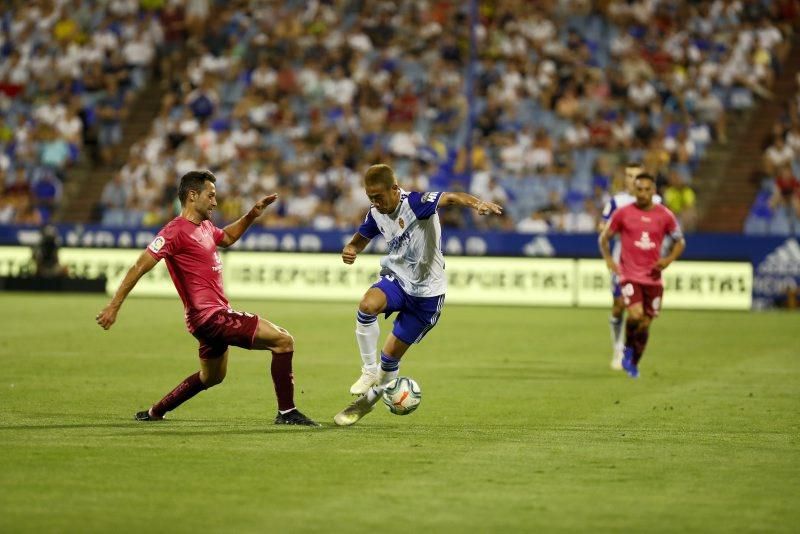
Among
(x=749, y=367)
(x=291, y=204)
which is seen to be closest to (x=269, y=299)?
(x=291, y=204)

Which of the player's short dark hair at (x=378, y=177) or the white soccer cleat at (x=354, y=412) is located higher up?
the player's short dark hair at (x=378, y=177)

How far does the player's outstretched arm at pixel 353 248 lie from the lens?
10.6m

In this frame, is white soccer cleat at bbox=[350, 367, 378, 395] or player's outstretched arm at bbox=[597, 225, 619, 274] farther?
player's outstretched arm at bbox=[597, 225, 619, 274]

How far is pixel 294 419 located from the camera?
10414mm

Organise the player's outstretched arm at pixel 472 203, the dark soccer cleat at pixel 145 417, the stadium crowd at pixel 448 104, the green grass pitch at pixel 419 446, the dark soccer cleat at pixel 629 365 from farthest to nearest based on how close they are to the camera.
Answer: the stadium crowd at pixel 448 104 < the dark soccer cleat at pixel 629 365 < the dark soccer cleat at pixel 145 417 < the player's outstretched arm at pixel 472 203 < the green grass pitch at pixel 419 446

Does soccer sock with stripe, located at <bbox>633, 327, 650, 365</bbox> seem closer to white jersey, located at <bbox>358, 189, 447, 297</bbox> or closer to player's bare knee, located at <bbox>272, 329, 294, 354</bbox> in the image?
white jersey, located at <bbox>358, 189, 447, 297</bbox>

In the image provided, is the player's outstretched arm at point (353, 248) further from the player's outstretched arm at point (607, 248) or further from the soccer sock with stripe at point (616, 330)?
the soccer sock with stripe at point (616, 330)

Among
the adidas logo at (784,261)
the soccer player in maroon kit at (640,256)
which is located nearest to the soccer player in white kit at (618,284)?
the soccer player in maroon kit at (640,256)

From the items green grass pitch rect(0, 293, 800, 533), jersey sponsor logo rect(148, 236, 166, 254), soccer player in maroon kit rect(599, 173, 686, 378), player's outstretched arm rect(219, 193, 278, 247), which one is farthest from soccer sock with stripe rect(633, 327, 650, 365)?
jersey sponsor logo rect(148, 236, 166, 254)

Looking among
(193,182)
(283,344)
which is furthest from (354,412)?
(193,182)

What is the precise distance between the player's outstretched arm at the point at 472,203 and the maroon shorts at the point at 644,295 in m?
5.35

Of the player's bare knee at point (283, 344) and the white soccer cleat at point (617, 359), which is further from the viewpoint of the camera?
the white soccer cleat at point (617, 359)

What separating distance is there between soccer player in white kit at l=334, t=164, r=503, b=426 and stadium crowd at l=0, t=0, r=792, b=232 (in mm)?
17788

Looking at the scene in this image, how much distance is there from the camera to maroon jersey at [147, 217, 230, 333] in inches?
397
